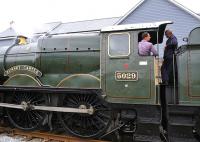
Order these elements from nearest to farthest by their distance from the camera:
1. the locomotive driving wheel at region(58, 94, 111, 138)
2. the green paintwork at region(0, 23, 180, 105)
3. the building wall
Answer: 1. the green paintwork at region(0, 23, 180, 105)
2. the locomotive driving wheel at region(58, 94, 111, 138)
3. the building wall

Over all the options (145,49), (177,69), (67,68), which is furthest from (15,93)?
(177,69)

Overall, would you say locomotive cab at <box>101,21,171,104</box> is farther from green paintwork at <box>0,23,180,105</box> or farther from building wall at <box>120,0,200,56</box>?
building wall at <box>120,0,200,56</box>

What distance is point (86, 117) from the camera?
8.16m

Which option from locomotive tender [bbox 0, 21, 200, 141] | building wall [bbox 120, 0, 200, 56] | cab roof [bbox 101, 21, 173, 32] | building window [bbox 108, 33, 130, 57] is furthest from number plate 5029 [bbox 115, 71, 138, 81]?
building wall [bbox 120, 0, 200, 56]

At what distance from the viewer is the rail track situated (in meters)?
8.05

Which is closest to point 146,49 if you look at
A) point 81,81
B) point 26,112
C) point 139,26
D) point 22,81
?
point 139,26

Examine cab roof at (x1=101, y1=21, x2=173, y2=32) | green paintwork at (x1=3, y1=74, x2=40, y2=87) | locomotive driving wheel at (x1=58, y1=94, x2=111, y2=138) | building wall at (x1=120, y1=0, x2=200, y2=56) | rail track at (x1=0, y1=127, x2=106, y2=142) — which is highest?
building wall at (x1=120, y1=0, x2=200, y2=56)

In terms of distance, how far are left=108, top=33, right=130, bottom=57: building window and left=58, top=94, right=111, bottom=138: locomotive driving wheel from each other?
1213 millimetres

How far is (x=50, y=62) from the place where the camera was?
337 inches

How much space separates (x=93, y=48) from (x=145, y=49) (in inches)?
57.7

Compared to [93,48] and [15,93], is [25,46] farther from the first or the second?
[93,48]

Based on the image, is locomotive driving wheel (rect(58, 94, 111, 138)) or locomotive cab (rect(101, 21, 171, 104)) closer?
locomotive cab (rect(101, 21, 171, 104))

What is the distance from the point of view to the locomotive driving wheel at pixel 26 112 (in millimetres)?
8656

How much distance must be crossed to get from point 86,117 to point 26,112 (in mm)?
2019
